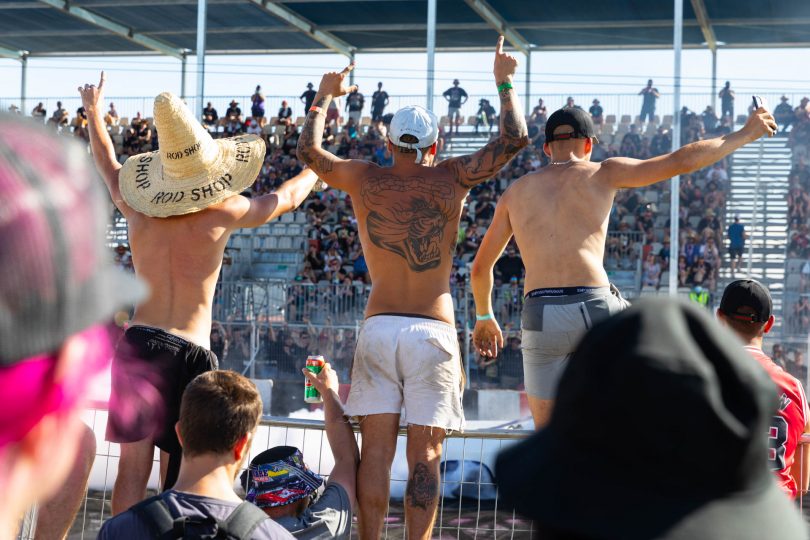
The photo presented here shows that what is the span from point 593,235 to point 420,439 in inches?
48.4

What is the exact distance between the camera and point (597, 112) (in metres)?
26.9

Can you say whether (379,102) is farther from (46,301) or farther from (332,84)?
(46,301)

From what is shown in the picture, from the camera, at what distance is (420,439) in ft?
15.0

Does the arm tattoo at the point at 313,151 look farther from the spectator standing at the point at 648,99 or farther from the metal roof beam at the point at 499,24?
the spectator standing at the point at 648,99

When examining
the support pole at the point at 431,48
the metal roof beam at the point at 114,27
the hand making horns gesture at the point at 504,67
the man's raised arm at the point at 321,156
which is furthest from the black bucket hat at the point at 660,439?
the metal roof beam at the point at 114,27

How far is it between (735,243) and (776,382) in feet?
61.6

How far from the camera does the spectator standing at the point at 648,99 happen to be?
88.8 feet

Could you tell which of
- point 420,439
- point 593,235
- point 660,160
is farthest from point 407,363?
point 660,160

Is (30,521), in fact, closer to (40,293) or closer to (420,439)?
(420,439)

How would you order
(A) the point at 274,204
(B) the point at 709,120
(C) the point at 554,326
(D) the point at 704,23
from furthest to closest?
1. (D) the point at 704,23
2. (B) the point at 709,120
3. (A) the point at 274,204
4. (C) the point at 554,326

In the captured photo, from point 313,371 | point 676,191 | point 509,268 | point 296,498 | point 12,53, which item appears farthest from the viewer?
point 12,53

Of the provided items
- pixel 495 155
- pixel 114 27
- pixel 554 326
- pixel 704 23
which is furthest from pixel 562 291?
pixel 114 27

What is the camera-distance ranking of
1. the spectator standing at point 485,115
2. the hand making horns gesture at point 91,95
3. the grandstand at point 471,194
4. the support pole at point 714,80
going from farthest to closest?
the spectator standing at point 485,115
the support pole at point 714,80
the grandstand at point 471,194
the hand making horns gesture at point 91,95

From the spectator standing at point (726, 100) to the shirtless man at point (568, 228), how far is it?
23181 mm
